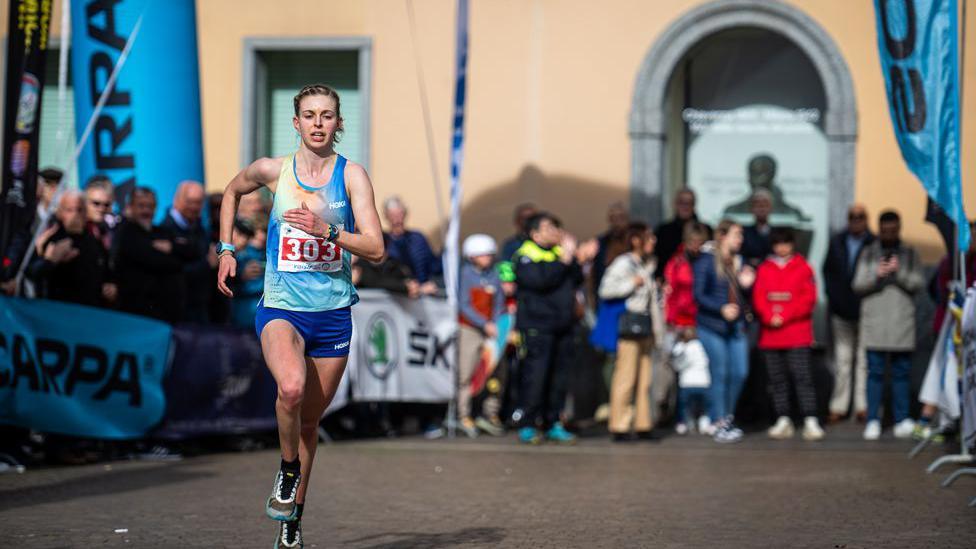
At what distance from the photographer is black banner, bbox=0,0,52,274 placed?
10.7m

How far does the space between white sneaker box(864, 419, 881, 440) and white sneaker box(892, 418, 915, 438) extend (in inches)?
7.1

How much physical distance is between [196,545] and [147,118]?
670 centimetres

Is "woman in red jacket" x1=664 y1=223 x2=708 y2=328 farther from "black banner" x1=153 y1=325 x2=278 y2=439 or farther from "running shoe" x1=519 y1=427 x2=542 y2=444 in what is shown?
"black banner" x1=153 y1=325 x2=278 y2=439

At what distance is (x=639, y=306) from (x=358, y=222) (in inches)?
277

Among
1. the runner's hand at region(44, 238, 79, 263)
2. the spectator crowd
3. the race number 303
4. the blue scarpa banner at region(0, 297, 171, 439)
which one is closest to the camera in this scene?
the race number 303

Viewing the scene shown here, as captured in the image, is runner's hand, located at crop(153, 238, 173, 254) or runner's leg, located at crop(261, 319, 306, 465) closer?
runner's leg, located at crop(261, 319, 306, 465)

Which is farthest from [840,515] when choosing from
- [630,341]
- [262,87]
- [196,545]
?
[262,87]

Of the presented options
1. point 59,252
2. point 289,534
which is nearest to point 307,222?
point 289,534

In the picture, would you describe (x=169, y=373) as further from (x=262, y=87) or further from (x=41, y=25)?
(x=262, y=87)

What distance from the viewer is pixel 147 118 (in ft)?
43.8

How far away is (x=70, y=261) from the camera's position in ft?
37.0

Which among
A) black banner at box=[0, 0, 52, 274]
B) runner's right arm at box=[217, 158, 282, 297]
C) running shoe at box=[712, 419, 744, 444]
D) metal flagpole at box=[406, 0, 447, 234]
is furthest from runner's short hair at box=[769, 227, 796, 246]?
runner's right arm at box=[217, 158, 282, 297]

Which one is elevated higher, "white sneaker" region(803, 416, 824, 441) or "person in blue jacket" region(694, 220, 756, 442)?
"person in blue jacket" region(694, 220, 756, 442)

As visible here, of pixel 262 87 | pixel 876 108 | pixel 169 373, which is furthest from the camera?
pixel 262 87
